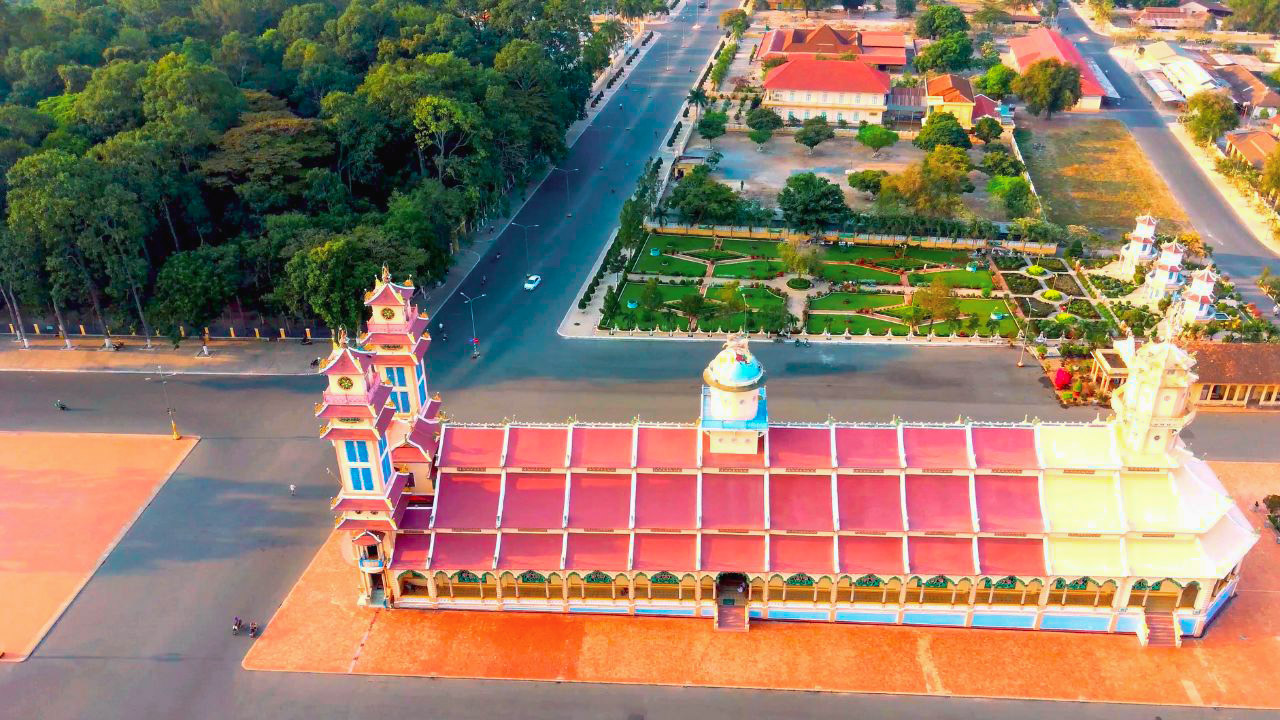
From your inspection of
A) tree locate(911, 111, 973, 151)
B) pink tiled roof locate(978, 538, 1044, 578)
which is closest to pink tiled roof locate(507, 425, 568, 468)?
pink tiled roof locate(978, 538, 1044, 578)

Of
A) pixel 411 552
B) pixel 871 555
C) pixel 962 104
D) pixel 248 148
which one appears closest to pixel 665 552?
pixel 871 555

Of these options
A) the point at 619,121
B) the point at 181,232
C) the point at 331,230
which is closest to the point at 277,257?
the point at 331,230

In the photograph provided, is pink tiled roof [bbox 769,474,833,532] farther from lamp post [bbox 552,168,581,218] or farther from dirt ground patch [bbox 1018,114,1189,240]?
dirt ground patch [bbox 1018,114,1189,240]

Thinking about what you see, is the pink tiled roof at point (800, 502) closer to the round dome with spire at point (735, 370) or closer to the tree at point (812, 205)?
the round dome with spire at point (735, 370)

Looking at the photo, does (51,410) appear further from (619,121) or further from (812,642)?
(619,121)

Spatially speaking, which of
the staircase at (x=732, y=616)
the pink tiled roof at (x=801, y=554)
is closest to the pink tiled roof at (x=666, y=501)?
the pink tiled roof at (x=801, y=554)

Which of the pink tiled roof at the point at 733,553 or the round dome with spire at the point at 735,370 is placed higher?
the round dome with spire at the point at 735,370
